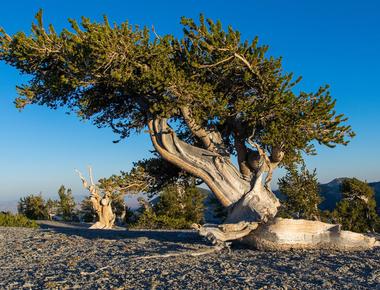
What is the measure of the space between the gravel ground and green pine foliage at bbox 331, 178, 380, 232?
21731 mm

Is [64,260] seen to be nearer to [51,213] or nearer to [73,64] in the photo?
[73,64]

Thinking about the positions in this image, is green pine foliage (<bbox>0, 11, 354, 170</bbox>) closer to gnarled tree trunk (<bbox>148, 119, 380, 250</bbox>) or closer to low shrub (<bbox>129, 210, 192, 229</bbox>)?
gnarled tree trunk (<bbox>148, 119, 380, 250</bbox>)

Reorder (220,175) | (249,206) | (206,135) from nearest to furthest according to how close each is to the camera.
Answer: (249,206) < (220,175) < (206,135)

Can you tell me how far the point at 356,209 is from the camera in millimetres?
32594

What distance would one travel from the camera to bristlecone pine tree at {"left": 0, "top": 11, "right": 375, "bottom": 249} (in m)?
11.7

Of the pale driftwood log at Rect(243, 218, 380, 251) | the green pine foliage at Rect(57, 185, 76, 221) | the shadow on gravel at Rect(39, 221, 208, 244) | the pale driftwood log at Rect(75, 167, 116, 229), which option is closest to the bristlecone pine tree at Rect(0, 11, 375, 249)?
the pale driftwood log at Rect(243, 218, 380, 251)

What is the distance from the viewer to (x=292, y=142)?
509 inches

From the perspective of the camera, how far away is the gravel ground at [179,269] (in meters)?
7.10

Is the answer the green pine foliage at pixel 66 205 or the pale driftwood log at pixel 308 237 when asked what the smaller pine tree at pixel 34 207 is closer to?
the green pine foliage at pixel 66 205

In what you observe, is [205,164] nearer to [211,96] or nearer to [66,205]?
[211,96]

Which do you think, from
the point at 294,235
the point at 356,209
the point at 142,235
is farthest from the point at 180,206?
the point at 294,235

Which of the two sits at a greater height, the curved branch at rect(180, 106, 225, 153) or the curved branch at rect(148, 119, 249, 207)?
the curved branch at rect(180, 106, 225, 153)

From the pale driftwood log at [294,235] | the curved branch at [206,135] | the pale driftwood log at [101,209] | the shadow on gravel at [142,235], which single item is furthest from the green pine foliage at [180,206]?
the pale driftwood log at [294,235]

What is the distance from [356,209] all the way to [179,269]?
2774 cm
